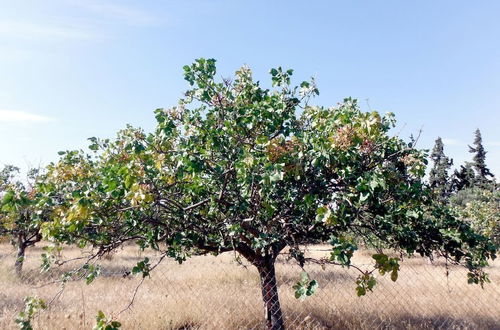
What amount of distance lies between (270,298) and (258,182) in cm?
282

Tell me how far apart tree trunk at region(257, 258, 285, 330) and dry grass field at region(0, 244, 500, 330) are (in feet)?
1.36

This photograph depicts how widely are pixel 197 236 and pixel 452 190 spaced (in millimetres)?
46076

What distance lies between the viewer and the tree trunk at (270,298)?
555 centimetres

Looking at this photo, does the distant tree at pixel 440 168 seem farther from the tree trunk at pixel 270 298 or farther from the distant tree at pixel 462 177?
the tree trunk at pixel 270 298

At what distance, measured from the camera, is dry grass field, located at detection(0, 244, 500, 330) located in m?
6.66

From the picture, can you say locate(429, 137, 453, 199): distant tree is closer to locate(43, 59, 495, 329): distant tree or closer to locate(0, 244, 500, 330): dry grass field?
locate(0, 244, 500, 330): dry grass field

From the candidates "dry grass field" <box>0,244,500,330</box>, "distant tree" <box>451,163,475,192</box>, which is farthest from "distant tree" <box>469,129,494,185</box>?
"dry grass field" <box>0,244,500,330</box>

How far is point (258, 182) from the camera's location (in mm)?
3492

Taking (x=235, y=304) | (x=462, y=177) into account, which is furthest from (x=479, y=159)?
(x=235, y=304)

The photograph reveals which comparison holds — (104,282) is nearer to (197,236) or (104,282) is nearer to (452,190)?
(197,236)

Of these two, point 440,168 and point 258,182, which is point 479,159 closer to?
point 440,168

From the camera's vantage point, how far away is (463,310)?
8516 mm

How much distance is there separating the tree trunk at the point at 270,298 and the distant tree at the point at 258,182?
0.09ft

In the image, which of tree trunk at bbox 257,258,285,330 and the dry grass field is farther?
the dry grass field
